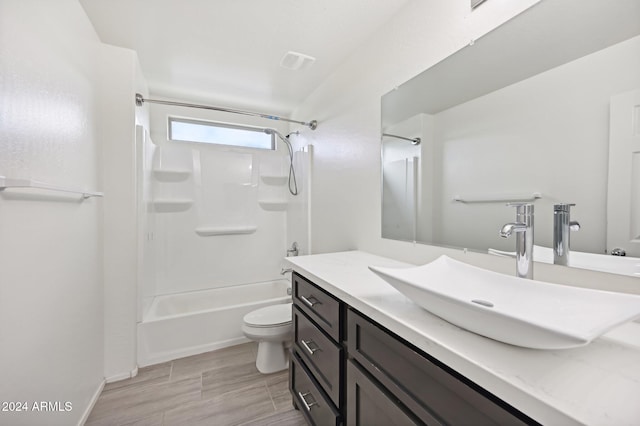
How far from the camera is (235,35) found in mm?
1746

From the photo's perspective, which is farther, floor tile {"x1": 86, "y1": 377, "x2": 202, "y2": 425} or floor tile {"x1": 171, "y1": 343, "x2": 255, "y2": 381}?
floor tile {"x1": 171, "y1": 343, "x2": 255, "y2": 381}

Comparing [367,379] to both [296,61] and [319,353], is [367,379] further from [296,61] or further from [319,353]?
[296,61]

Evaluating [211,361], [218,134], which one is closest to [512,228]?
[211,361]

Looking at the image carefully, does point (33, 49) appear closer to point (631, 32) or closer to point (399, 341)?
point (399, 341)

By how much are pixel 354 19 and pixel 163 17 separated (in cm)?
117

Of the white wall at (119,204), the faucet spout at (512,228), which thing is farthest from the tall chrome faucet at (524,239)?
the white wall at (119,204)

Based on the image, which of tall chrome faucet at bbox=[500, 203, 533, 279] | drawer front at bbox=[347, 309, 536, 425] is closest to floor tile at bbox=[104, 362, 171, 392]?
drawer front at bbox=[347, 309, 536, 425]

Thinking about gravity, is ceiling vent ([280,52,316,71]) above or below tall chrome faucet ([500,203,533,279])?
above

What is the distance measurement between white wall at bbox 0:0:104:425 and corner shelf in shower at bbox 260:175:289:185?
169 centimetres

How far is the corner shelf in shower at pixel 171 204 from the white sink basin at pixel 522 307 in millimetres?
2513

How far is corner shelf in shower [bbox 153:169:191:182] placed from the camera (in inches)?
104

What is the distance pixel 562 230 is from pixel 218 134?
3.11 metres

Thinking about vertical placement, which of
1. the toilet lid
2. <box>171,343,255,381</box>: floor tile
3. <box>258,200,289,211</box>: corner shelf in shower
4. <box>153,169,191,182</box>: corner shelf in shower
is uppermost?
<box>153,169,191,182</box>: corner shelf in shower

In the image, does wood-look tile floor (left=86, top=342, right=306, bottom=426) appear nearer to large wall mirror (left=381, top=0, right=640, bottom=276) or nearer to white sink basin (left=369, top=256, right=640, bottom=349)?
white sink basin (left=369, top=256, right=640, bottom=349)
